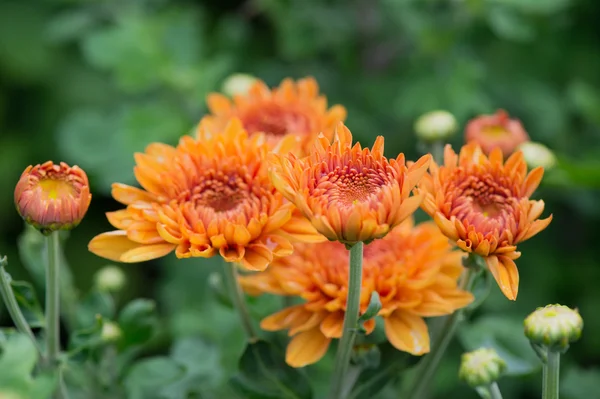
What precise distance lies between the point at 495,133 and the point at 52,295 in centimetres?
73

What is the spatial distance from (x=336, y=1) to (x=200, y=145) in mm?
1136

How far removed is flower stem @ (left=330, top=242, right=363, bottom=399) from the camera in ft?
3.21

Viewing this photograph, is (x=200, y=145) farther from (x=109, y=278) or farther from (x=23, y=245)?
(x=109, y=278)

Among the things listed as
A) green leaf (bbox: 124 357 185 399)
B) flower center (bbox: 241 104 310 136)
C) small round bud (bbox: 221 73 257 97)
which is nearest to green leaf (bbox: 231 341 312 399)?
green leaf (bbox: 124 357 185 399)

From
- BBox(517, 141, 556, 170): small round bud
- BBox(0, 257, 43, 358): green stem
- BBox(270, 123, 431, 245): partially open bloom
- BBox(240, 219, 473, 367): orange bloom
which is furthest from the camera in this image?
BBox(517, 141, 556, 170): small round bud

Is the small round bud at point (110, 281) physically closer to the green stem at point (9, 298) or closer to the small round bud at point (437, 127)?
the green stem at point (9, 298)

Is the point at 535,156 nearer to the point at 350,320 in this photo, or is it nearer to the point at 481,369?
the point at 481,369

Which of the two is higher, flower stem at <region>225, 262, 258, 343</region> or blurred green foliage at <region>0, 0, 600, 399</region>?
blurred green foliage at <region>0, 0, 600, 399</region>

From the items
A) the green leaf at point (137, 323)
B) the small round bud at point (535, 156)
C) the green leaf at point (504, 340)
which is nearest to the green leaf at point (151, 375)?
the green leaf at point (137, 323)

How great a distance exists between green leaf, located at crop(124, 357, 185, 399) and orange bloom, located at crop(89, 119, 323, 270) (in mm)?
296

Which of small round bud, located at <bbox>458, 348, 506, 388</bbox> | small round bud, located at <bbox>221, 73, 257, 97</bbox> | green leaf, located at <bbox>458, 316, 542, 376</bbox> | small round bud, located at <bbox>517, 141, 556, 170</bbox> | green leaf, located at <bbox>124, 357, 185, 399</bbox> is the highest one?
small round bud, located at <bbox>221, 73, 257, 97</bbox>

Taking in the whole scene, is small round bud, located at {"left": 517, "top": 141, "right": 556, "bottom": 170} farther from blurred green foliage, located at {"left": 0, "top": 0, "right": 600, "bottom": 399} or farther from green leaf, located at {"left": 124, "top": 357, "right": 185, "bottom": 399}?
green leaf, located at {"left": 124, "top": 357, "right": 185, "bottom": 399}

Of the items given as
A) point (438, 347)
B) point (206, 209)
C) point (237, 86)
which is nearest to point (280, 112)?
point (237, 86)

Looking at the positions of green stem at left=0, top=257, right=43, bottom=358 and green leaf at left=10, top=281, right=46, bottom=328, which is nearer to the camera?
green stem at left=0, top=257, right=43, bottom=358
